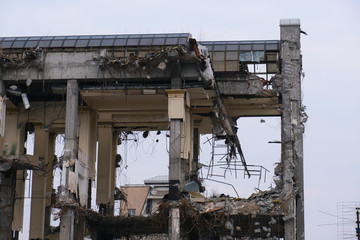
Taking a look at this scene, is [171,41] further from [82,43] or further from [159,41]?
[82,43]

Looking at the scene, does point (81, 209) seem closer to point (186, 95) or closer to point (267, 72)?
point (186, 95)

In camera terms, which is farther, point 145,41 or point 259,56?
point 259,56

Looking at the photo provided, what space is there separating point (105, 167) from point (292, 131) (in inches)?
550

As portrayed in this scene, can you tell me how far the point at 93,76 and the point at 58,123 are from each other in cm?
1186

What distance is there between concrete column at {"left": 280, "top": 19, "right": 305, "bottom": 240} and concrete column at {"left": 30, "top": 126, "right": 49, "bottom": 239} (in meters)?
17.0

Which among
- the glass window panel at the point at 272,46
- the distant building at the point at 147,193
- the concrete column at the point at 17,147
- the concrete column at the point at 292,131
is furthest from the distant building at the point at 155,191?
the concrete column at the point at 292,131

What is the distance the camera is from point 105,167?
177 feet

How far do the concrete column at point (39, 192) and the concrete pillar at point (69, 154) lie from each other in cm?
996

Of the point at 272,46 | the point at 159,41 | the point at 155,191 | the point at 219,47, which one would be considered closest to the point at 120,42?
the point at 159,41

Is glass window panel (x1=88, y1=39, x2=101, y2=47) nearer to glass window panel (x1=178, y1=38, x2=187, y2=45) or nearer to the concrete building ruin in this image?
the concrete building ruin

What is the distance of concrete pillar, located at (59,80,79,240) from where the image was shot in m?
42.8

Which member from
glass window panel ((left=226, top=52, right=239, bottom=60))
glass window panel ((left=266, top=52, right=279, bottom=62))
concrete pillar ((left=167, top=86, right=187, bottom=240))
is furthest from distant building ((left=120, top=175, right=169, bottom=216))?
concrete pillar ((left=167, top=86, right=187, bottom=240))

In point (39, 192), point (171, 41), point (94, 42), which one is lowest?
point (39, 192)

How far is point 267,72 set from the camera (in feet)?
167
